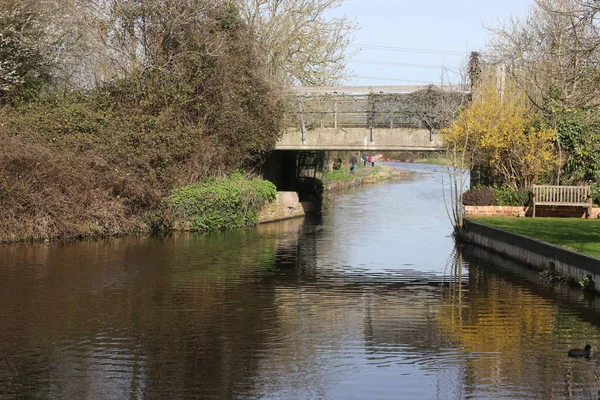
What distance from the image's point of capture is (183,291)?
1700cm

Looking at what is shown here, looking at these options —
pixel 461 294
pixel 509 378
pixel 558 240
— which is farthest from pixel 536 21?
pixel 509 378

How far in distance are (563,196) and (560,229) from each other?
16.7ft

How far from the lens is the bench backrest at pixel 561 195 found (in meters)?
27.9

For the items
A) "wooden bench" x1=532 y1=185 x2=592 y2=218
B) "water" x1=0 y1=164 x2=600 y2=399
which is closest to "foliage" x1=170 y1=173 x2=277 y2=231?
"water" x1=0 y1=164 x2=600 y2=399

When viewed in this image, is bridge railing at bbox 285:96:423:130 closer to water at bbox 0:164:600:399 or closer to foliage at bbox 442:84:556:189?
foliage at bbox 442:84:556:189

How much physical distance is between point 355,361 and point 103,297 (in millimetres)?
6491

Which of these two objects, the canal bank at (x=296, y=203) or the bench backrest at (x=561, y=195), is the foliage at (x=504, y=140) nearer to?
the bench backrest at (x=561, y=195)

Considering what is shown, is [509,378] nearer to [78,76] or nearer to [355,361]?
[355,361]

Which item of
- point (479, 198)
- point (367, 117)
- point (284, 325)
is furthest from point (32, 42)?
point (284, 325)

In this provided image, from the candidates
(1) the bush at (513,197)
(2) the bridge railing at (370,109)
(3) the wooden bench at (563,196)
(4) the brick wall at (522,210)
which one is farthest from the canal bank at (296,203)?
(3) the wooden bench at (563,196)

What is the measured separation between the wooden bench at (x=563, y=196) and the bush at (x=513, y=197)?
1.11 m

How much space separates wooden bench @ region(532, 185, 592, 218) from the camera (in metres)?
27.8

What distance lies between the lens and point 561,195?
2798cm

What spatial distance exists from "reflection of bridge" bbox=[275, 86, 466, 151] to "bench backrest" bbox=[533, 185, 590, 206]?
21.8 ft
